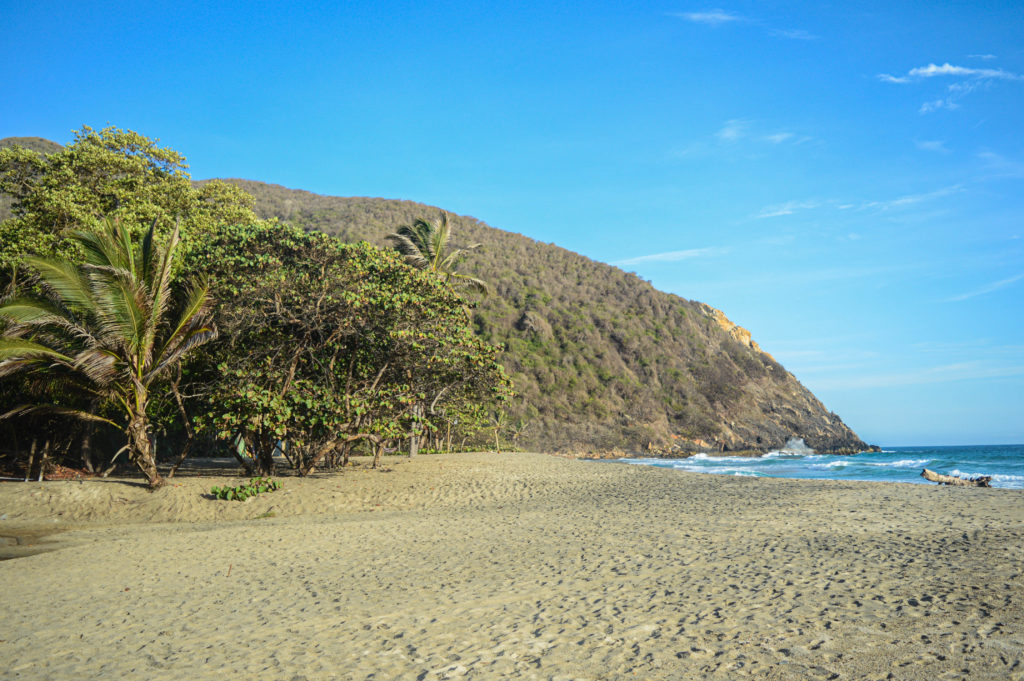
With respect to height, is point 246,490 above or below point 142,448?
below

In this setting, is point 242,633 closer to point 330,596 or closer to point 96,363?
point 330,596

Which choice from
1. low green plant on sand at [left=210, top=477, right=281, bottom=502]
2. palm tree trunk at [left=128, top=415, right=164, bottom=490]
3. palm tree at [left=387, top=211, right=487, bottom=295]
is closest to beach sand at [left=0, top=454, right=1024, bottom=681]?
low green plant on sand at [left=210, top=477, right=281, bottom=502]

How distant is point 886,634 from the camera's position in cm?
439

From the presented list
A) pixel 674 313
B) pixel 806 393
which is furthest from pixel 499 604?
pixel 806 393

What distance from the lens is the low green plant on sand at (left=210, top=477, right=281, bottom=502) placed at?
1243 centimetres

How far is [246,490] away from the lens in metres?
12.6

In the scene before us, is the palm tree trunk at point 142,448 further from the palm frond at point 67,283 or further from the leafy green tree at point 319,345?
the palm frond at point 67,283

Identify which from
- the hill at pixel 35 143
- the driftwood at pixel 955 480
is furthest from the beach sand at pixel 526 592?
the hill at pixel 35 143

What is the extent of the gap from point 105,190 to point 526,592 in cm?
2185

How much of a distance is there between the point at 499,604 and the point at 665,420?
150 feet

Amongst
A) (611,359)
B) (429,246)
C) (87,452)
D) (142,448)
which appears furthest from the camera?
(611,359)

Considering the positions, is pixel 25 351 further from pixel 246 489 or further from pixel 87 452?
pixel 87 452

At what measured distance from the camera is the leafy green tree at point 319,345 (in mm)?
12922

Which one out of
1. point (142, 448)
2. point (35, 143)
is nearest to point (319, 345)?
point (142, 448)
